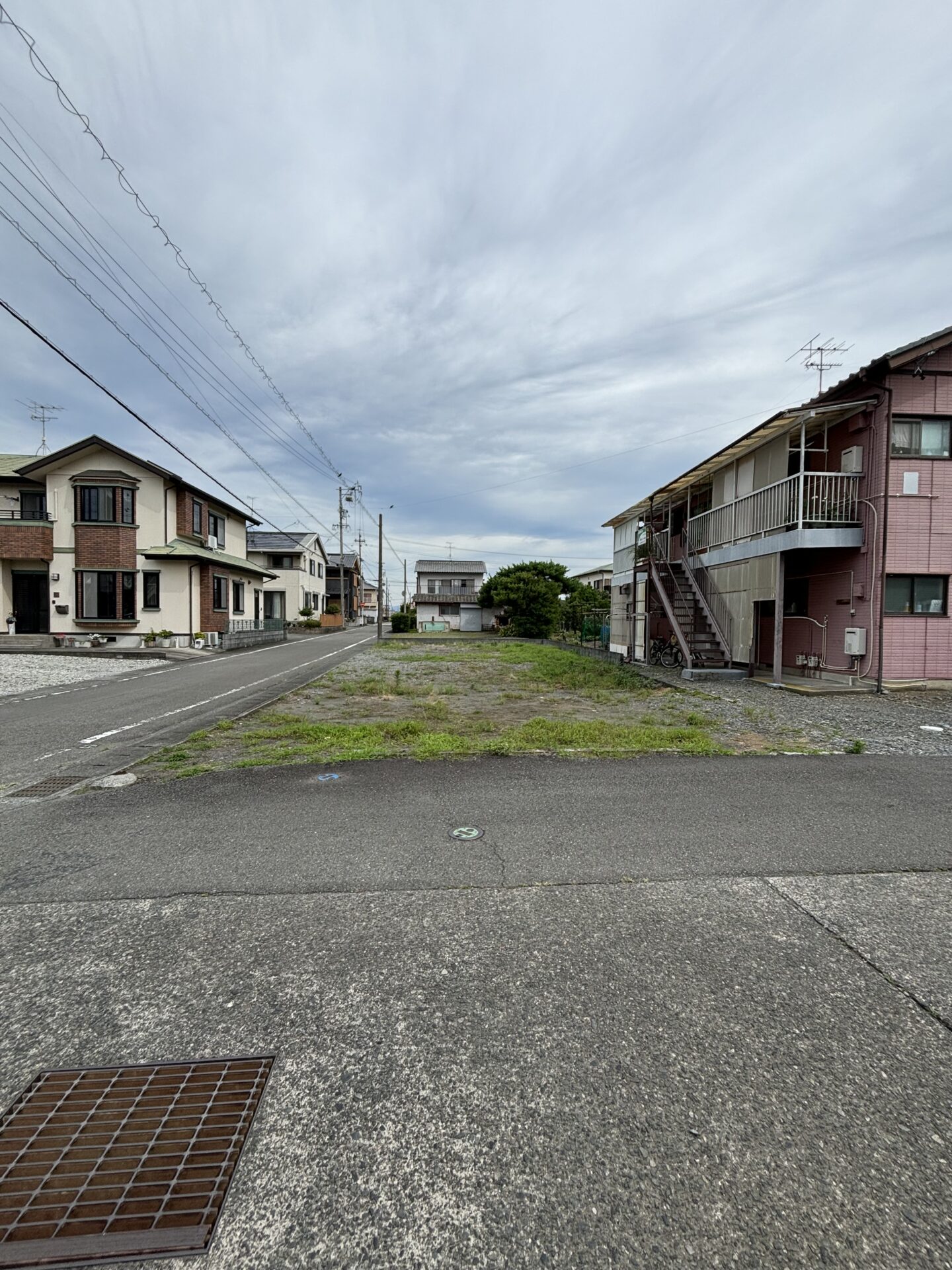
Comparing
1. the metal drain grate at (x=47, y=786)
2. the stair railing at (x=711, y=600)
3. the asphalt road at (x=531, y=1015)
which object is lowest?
the metal drain grate at (x=47, y=786)

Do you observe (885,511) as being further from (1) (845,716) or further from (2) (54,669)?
(2) (54,669)

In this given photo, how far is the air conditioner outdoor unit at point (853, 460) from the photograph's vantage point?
1148 centimetres

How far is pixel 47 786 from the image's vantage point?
5.19 meters

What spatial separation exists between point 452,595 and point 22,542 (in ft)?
111

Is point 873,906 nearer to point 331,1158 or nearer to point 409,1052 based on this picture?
point 409,1052

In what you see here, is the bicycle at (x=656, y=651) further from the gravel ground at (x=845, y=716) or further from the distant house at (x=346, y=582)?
the distant house at (x=346, y=582)

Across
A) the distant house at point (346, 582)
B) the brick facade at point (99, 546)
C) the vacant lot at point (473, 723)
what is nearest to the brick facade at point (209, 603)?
the brick facade at point (99, 546)

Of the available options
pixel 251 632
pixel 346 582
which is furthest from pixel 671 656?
pixel 346 582

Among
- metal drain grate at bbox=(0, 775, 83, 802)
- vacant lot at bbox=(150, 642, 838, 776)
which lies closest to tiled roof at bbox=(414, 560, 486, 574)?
vacant lot at bbox=(150, 642, 838, 776)

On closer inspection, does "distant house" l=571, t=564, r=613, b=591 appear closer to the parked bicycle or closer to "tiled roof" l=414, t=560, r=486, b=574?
"tiled roof" l=414, t=560, r=486, b=574

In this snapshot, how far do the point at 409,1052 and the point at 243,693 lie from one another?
34.4 ft

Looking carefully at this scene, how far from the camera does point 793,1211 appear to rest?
4.91 feet

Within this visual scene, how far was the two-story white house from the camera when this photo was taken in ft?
70.7

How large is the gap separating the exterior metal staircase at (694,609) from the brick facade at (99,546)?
18740mm
